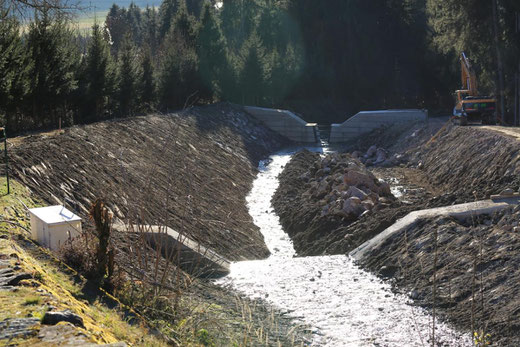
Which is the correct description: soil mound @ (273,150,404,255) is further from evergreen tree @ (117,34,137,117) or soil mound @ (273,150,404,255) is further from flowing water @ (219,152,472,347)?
evergreen tree @ (117,34,137,117)

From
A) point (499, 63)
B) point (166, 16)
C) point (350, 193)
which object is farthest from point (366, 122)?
point (166, 16)

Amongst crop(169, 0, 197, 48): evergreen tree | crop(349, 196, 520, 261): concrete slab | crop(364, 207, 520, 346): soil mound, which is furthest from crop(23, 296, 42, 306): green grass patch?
crop(169, 0, 197, 48): evergreen tree

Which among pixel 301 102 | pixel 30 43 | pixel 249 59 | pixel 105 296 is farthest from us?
pixel 301 102

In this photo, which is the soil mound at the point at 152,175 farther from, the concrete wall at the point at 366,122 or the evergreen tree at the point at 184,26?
the evergreen tree at the point at 184,26

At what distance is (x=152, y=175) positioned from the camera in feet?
31.5

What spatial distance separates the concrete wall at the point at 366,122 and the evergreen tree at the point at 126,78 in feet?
49.1

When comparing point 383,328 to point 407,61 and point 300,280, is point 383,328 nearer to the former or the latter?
point 300,280

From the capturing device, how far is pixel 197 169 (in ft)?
70.1

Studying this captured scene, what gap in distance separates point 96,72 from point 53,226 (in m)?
16.7

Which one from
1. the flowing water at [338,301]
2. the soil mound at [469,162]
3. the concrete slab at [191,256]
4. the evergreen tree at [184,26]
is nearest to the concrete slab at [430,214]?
the flowing water at [338,301]

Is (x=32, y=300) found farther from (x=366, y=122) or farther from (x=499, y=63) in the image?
(x=366, y=122)

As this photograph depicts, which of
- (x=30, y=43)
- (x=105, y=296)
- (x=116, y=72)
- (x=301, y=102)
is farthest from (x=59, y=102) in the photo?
(x=301, y=102)

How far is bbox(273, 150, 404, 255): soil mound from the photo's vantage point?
636 inches

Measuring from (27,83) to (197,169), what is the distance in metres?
5.89
